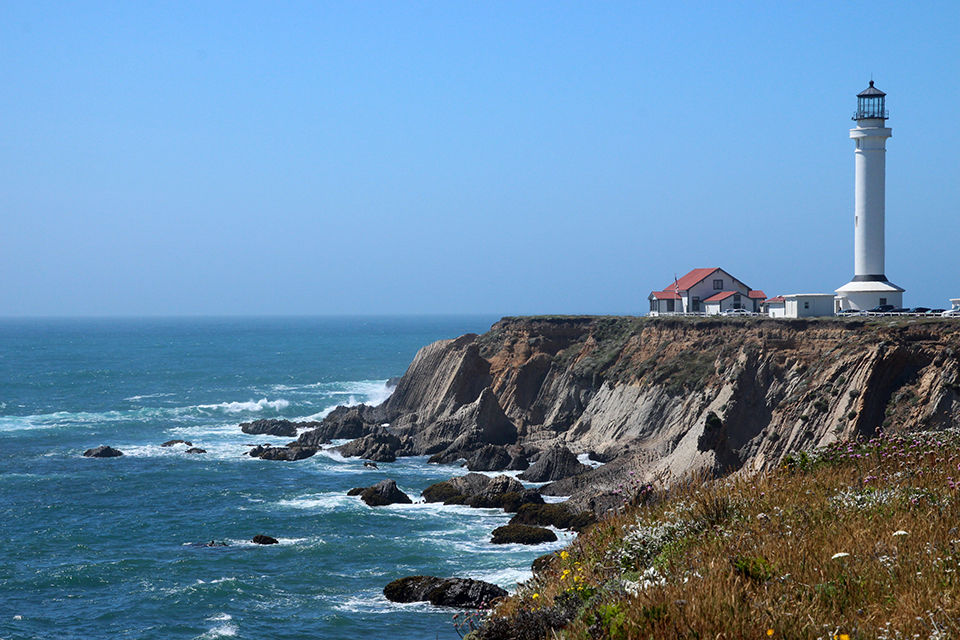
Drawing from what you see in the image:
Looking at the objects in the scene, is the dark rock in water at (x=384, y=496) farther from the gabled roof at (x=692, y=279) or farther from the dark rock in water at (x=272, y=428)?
the gabled roof at (x=692, y=279)

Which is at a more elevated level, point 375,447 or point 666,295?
point 666,295

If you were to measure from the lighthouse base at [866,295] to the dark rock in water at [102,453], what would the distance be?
48.1m

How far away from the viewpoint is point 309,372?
393ft

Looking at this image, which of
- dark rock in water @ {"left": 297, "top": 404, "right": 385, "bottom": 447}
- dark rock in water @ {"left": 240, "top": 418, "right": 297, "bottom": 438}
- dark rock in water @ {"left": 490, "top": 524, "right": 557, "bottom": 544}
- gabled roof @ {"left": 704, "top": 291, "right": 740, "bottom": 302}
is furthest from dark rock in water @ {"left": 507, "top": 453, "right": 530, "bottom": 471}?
gabled roof @ {"left": 704, "top": 291, "right": 740, "bottom": 302}

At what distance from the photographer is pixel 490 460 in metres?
46.6

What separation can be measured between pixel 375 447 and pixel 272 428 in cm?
1517

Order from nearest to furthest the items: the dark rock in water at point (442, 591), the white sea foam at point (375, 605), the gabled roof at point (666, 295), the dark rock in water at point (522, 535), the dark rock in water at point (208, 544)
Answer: the dark rock in water at point (442, 591), the white sea foam at point (375, 605), the dark rock in water at point (522, 535), the dark rock in water at point (208, 544), the gabled roof at point (666, 295)

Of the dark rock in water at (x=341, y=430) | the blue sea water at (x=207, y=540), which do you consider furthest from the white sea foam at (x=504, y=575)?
the dark rock in water at (x=341, y=430)

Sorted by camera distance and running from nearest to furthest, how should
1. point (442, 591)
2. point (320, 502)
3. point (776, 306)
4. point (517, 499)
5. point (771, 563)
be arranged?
point (771, 563)
point (442, 591)
point (517, 499)
point (320, 502)
point (776, 306)

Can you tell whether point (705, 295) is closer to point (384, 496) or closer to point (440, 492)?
point (440, 492)

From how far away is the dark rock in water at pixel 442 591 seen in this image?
78.9 ft

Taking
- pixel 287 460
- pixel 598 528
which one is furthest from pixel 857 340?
pixel 598 528

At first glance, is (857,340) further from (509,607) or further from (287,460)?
(509,607)

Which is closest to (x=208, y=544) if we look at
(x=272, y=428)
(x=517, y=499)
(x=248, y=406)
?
(x=517, y=499)
